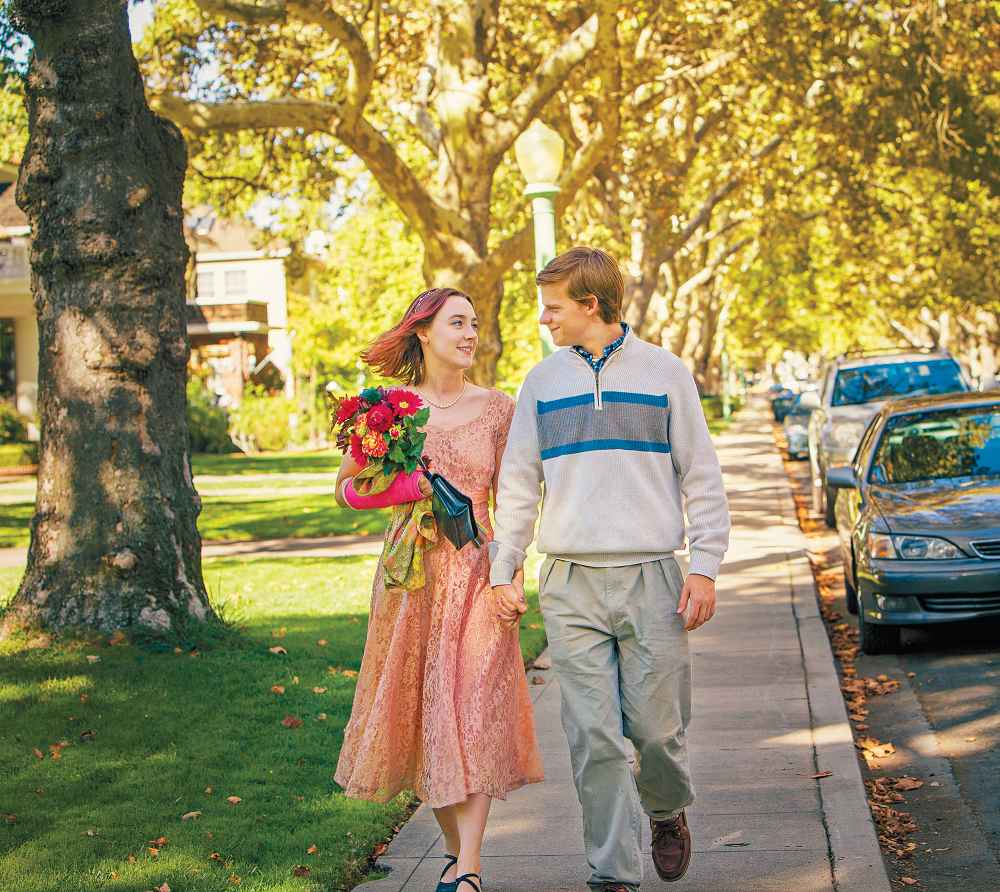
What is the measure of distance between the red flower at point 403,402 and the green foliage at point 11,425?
32.4 meters

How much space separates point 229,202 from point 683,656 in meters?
21.3

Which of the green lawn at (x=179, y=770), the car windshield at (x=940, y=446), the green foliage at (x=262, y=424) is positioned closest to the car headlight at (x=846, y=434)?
the car windshield at (x=940, y=446)

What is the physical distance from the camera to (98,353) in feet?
28.8

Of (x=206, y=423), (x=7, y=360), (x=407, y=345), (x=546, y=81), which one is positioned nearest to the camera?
(x=407, y=345)

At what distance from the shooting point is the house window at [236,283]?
2347 inches

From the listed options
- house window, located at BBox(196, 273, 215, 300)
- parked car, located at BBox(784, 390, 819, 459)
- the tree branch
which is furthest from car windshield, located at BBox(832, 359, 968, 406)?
house window, located at BBox(196, 273, 215, 300)

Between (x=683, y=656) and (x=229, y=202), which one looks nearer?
(x=683, y=656)

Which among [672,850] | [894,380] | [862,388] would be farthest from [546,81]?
[672,850]

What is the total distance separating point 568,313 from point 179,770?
3.07m

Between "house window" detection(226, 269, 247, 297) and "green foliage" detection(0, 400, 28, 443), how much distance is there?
24.1m

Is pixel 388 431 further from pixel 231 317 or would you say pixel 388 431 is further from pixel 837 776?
pixel 231 317

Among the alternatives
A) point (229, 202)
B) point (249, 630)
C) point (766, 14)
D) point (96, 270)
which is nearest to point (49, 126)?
point (96, 270)

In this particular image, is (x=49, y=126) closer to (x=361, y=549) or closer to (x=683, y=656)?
(x=683, y=656)

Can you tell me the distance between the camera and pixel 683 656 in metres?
4.68
